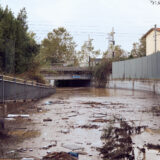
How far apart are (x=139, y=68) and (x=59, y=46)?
180 feet

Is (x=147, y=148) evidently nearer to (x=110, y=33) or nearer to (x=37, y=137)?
(x=37, y=137)

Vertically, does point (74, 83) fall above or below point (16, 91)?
below

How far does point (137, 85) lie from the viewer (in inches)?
1355

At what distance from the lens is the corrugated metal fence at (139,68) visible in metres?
26.8

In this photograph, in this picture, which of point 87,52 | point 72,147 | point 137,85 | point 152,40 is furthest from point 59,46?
point 72,147

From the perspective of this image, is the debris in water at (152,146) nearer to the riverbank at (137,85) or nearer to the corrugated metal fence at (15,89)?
the corrugated metal fence at (15,89)

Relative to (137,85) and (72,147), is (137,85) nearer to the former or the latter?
(137,85)

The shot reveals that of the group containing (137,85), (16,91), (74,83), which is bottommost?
(74,83)

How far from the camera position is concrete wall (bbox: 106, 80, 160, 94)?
26.7 metres

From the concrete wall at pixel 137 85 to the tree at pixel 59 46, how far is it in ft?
133

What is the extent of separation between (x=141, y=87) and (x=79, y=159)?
1150 inches

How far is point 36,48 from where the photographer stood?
20.2 m

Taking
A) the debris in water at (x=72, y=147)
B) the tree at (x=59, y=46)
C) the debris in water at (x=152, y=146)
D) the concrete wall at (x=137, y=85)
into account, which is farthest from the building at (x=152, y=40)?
the debris in water at (x=72, y=147)

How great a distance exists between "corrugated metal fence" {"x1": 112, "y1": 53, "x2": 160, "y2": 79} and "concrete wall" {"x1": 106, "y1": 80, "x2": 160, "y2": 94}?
0.54 m
